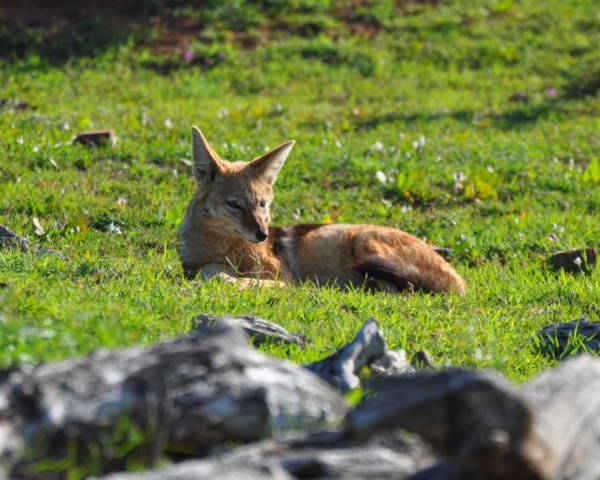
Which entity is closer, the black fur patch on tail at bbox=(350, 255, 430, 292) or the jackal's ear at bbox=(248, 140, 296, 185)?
the black fur patch on tail at bbox=(350, 255, 430, 292)

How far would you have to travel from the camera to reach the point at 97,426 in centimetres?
253

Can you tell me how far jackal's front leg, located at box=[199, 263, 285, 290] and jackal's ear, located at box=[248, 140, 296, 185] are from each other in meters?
0.99

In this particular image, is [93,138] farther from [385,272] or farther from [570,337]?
[570,337]

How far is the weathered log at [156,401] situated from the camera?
98.3 inches

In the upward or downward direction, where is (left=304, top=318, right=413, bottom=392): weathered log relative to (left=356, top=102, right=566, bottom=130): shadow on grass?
upward

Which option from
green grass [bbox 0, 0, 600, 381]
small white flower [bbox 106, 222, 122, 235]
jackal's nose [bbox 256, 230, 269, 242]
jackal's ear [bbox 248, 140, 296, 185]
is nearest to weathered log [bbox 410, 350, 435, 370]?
green grass [bbox 0, 0, 600, 381]

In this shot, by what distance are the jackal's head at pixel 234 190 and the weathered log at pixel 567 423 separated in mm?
4146

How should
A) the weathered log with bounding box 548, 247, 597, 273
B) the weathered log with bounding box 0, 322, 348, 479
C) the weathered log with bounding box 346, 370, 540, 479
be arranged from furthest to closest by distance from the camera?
the weathered log with bounding box 548, 247, 597, 273 < the weathered log with bounding box 0, 322, 348, 479 < the weathered log with bounding box 346, 370, 540, 479

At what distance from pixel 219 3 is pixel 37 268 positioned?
13.2 m

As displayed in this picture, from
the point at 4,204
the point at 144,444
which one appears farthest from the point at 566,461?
the point at 4,204

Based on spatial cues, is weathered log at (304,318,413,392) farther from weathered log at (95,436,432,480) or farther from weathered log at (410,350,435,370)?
weathered log at (95,436,432,480)

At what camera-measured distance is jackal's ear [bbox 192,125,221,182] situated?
6.99m

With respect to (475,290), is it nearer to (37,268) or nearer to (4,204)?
(37,268)

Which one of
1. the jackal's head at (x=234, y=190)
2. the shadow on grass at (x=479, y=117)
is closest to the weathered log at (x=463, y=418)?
the jackal's head at (x=234, y=190)
